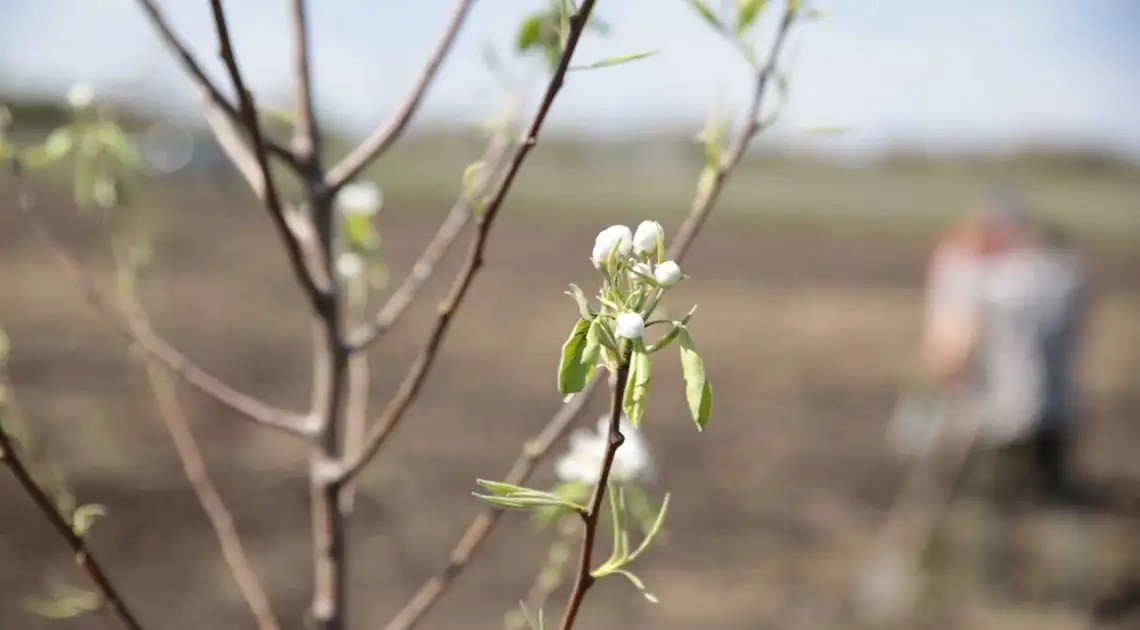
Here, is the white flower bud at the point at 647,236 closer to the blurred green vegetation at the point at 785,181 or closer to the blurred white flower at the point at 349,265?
the blurred white flower at the point at 349,265

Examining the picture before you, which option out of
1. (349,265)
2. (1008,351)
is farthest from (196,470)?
(1008,351)

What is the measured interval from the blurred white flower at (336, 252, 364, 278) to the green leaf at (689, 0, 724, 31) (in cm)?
63

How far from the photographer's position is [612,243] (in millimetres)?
615

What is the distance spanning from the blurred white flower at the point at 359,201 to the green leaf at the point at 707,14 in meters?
0.52

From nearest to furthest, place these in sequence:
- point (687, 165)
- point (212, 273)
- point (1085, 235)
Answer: point (212, 273) < point (1085, 235) < point (687, 165)

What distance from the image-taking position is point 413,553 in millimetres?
5883

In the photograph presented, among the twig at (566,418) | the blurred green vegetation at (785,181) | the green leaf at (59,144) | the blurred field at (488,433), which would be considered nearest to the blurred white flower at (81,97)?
the green leaf at (59,144)

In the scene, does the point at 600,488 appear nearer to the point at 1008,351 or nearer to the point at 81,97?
the point at 81,97

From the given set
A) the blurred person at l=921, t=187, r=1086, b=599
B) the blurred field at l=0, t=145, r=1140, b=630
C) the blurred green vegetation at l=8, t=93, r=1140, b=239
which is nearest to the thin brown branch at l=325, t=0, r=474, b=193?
the blurred field at l=0, t=145, r=1140, b=630

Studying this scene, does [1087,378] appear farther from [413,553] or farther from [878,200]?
[878,200]

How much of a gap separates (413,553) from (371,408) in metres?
2.29

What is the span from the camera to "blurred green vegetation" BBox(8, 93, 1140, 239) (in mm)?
27172

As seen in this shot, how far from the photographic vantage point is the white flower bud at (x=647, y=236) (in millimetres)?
635

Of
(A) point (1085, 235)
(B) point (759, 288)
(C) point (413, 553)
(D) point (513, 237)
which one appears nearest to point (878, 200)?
(A) point (1085, 235)
